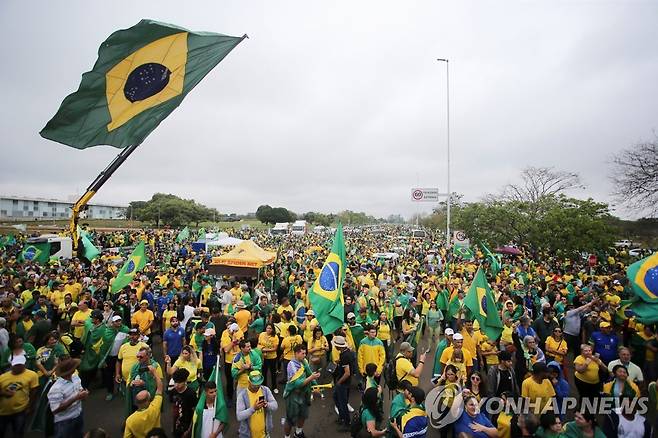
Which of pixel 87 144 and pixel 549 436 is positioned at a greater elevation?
pixel 87 144

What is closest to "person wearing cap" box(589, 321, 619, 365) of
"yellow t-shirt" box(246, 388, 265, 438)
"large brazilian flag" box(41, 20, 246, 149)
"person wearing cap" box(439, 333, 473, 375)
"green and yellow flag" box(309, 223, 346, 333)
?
"person wearing cap" box(439, 333, 473, 375)

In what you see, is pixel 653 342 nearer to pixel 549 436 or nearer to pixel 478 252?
pixel 549 436

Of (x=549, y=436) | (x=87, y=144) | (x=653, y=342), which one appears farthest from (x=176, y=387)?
(x=653, y=342)

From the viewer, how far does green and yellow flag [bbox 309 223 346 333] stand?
5836mm

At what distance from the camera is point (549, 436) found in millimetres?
3418

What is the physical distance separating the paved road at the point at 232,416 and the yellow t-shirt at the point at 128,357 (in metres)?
1.02

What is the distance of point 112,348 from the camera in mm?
6105

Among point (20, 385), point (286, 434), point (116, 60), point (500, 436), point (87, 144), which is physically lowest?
point (286, 434)

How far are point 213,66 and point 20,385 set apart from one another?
17.3 ft

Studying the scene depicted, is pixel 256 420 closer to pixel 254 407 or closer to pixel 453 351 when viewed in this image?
pixel 254 407

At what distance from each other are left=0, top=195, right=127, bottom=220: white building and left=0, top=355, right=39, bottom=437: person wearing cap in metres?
69.1

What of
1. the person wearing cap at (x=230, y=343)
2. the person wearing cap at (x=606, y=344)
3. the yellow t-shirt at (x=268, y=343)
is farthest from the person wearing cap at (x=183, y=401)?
the person wearing cap at (x=606, y=344)

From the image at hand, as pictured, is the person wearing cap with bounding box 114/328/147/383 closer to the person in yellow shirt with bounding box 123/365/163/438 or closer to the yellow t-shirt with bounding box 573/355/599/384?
the person in yellow shirt with bounding box 123/365/163/438

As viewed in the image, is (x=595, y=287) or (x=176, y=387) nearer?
(x=176, y=387)
